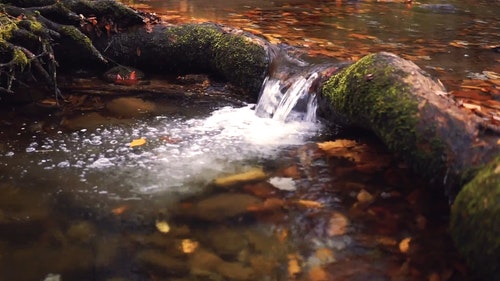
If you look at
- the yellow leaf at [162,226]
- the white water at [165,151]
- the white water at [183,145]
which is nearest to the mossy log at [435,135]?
the white water at [183,145]

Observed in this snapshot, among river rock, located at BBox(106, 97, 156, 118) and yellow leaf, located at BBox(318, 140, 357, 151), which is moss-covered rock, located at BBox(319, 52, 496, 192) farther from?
river rock, located at BBox(106, 97, 156, 118)

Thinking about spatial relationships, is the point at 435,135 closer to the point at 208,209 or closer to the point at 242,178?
the point at 242,178

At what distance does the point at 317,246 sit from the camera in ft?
9.13

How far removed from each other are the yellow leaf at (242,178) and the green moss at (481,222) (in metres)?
1.38

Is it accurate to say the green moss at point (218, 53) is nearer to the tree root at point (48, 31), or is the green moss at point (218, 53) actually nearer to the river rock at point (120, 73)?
the river rock at point (120, 73)

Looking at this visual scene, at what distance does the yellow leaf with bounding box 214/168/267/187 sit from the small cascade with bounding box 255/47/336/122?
1297mm

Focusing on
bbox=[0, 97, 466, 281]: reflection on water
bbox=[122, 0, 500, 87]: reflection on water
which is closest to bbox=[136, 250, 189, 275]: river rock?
bbox=[0, 97, 466, 281]: reflection on water

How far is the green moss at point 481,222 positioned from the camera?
2273 mm

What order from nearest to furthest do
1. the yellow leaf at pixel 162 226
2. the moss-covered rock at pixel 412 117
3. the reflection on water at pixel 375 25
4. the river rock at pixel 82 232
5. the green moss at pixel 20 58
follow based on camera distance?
the river rock at pixel 82 232
the yellow leaf at pixel 162 226
the moss-covered rock at pixel 412 117
the green moss at pixel 20 58
the reflection on water at pixel 375 25

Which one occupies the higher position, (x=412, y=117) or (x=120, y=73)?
(x=412, y=117)

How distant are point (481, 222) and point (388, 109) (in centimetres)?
133

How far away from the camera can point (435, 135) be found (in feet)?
10.3

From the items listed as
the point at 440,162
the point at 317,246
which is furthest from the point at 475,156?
the point at 317,246

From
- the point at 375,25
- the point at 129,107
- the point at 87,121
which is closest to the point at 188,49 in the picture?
the point at 129,107
